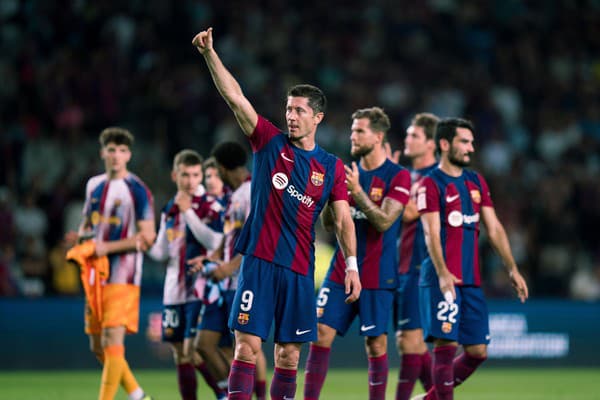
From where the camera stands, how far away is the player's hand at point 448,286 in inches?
351

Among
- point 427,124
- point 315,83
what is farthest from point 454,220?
point 315,83

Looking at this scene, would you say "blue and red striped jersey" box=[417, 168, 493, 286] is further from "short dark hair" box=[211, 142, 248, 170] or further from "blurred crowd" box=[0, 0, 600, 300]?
"blurred crowd" box=[0, 0, 600, 300]

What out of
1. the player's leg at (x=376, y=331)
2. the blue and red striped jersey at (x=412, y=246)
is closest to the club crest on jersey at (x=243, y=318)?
the player's leg at (x=376, y=331)

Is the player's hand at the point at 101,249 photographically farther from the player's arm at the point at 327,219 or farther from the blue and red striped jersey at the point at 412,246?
the blue and red striped jersey at the point at 412,246

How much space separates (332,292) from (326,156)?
1.67 meters

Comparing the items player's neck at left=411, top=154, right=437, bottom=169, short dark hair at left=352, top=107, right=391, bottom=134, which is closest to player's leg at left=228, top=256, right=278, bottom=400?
short dark hair at left=352, top=107, right=391, bottom=134

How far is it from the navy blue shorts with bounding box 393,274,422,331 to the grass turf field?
2271 mm

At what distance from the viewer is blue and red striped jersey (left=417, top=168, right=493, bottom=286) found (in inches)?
362

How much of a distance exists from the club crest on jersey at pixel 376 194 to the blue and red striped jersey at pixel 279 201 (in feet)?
5.44

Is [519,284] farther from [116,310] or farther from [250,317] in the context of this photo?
[116,310]

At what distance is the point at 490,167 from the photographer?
19891 mm

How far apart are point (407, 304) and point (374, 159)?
151 centimetres

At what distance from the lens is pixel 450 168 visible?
370 inches

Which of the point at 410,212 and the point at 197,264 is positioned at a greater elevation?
the point at 410,212
